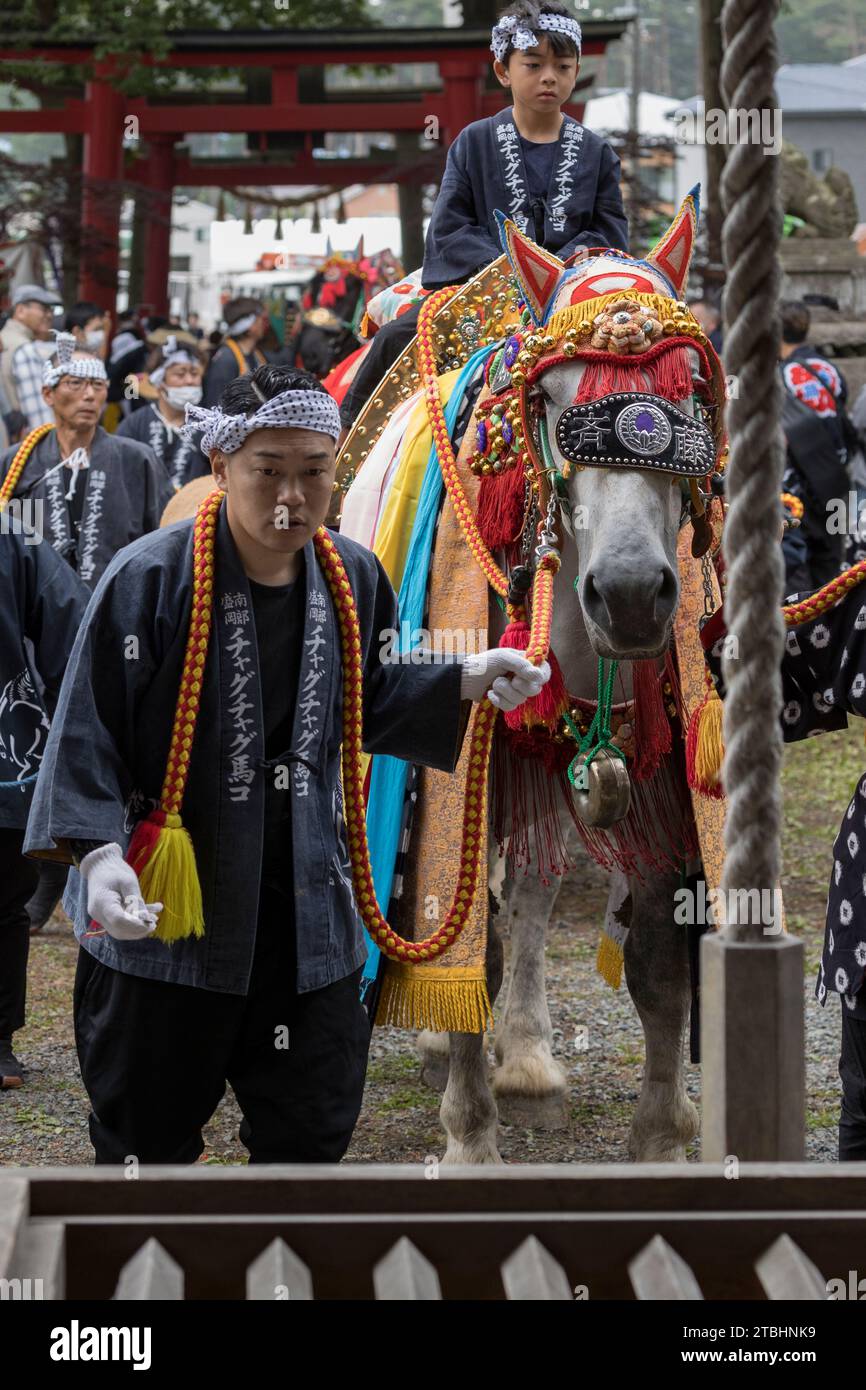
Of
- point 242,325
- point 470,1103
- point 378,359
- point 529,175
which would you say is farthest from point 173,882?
point 242,325

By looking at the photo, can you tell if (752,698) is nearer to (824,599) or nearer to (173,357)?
(824,599)

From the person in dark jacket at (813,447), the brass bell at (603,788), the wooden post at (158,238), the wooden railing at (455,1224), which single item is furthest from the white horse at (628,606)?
the wooden post at (158,238)

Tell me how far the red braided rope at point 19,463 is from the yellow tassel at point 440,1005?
3.62 meters

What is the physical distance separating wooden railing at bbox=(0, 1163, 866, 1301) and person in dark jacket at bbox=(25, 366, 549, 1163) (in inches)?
48.4

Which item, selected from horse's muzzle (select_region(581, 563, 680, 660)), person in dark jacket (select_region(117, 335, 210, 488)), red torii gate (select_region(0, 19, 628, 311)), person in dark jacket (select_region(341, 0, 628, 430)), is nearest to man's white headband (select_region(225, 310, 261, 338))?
person in dark jacket (select_region(117, 335, 210, 488))

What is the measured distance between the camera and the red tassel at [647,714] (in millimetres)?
4355

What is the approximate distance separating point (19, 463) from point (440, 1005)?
4.01 m

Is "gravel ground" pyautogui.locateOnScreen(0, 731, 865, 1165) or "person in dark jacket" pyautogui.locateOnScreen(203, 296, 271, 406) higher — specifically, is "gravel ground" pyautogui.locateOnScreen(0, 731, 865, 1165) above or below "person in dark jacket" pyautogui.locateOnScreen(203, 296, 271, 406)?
below

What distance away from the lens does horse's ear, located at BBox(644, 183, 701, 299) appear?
4312 millimetres

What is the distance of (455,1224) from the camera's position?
188cm

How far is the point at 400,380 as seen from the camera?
5.39 m

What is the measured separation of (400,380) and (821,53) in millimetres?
81386

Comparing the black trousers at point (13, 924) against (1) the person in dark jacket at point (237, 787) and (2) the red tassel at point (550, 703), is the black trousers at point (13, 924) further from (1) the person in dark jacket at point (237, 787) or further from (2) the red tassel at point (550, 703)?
(1) the person in dark jacket at point (237, 787)

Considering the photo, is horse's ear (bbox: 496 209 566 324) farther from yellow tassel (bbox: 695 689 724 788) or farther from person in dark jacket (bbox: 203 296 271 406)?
person in dark jacket (bbox: 203 296 271 406)
